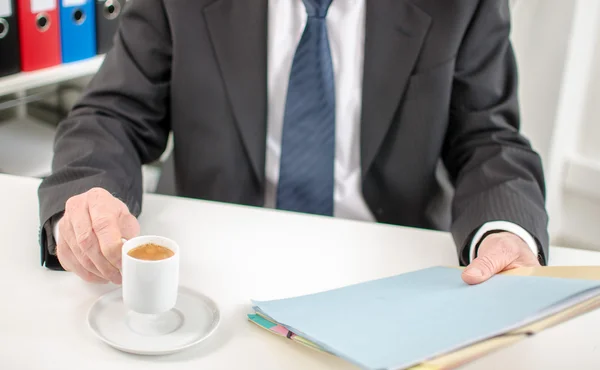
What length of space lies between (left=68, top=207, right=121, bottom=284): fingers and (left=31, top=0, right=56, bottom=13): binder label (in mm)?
1195

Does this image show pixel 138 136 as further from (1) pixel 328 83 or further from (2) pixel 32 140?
(2) pixel 32 140

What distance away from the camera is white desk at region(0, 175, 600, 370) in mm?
829

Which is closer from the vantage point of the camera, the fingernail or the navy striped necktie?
the fingernail

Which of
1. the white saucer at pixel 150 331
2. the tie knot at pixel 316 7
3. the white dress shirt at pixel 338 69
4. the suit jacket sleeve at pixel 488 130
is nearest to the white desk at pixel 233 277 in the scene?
the white saucer at pixel 150 331

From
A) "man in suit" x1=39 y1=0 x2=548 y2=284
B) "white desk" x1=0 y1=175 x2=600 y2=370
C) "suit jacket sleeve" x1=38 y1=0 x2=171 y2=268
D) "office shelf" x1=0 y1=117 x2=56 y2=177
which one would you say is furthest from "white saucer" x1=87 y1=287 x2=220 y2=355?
"office shelf" x1=0 y1=117 x2=56 y2=177

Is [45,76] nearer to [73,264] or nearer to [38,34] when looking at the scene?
[38,34]

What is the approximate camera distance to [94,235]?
0.96 meters

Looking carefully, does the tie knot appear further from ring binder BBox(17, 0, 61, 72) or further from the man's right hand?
ring binder BBox(17, 0, 61, 72)

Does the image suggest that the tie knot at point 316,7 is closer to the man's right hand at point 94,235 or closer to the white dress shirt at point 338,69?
the white dress shirt at point 338,69

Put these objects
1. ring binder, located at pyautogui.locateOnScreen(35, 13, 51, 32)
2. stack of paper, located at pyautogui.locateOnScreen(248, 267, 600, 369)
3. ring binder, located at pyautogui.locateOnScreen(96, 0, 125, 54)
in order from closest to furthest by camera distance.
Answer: stack of paper, located at pyautogui.locateOnScreen(248, 267, 600, 369)
ring binder, located at pyautogui.locateOnScreen(35, 13, 51, 32)
ring binder, located at pyautogui.locateOnScreen(96, 0, 125, 54)

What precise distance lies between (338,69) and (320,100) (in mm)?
73

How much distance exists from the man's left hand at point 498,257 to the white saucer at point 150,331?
34cm

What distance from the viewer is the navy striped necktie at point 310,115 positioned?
1.34 metres

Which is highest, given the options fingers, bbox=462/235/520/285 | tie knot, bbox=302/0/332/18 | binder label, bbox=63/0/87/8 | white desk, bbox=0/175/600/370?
tie knot, bbox=302/0/332/18
